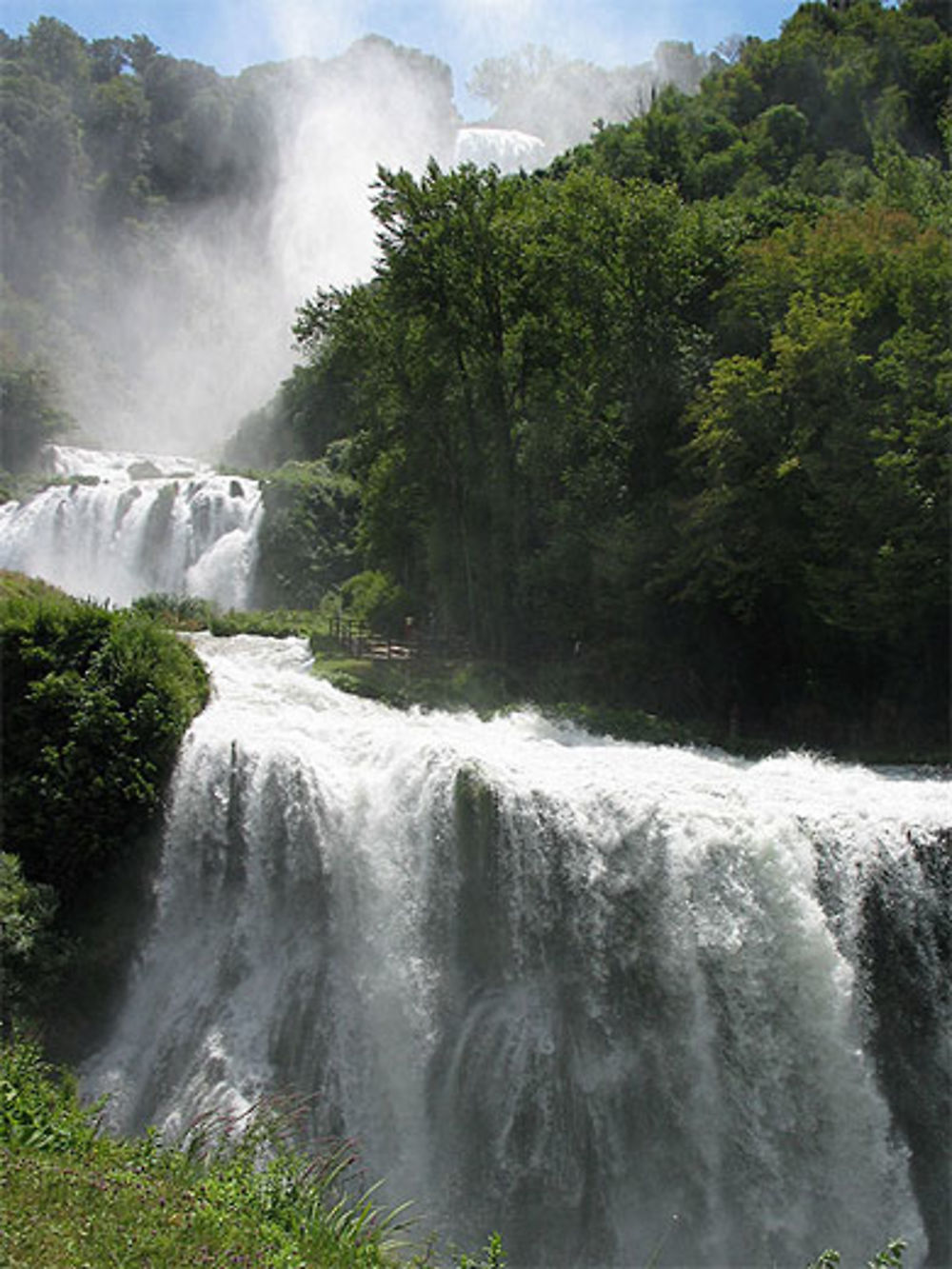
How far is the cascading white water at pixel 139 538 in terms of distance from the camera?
42781mm

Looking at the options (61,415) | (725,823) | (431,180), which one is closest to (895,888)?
(725,823)

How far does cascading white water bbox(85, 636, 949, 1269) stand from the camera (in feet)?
42.8

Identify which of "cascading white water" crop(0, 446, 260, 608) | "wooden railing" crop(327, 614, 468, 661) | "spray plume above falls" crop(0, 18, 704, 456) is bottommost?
"wooden railing" crop(327, 614, 468, 661)

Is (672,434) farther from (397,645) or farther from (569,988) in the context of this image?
(569,988)

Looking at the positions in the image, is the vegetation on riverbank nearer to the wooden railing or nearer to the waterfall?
the wooden railing

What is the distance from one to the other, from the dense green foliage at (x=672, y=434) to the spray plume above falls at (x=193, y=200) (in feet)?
176

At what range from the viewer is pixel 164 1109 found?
48.2ft

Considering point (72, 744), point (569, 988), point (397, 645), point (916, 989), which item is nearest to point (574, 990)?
point (569, 988)

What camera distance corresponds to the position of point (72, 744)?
1719 cm

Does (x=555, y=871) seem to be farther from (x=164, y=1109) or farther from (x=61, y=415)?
(x=61, y=415)

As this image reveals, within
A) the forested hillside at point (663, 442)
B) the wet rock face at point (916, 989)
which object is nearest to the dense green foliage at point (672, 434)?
the forested hillside at point (663, 442)

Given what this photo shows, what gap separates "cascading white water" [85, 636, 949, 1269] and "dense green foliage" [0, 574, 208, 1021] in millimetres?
1003

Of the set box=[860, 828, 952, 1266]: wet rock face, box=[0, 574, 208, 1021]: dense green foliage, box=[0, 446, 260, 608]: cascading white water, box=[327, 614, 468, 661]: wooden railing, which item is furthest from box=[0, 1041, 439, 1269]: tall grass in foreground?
box=[0, 446, 260, 608]: cascading white water

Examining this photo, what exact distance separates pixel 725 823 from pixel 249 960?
25.2 feet
